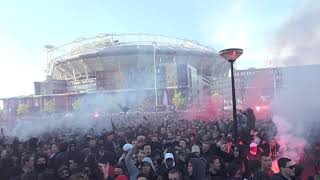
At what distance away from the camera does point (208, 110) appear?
97.5 ft

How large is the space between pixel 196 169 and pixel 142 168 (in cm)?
84

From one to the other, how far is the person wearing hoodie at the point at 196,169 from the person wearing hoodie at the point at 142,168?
52cm

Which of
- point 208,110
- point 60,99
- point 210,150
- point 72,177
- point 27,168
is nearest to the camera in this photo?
point 72,177

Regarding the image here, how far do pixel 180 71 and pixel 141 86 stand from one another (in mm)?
11353

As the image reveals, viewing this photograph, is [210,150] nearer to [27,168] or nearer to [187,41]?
[27,168]

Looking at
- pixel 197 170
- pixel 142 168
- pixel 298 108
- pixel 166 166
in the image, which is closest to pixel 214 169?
pixel 197 170

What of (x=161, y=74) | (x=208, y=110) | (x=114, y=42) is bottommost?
(x=208, y=110)

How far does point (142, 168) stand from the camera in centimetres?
570

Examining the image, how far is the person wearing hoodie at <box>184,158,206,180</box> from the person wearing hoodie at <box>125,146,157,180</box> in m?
0.52

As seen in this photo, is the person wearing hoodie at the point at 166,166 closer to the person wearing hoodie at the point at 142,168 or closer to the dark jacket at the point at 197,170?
the person wearing hoodie at the point at 142,168

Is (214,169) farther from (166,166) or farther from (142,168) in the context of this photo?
(142,168)

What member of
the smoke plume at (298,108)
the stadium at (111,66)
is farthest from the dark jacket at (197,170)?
the stadium at (111,66)

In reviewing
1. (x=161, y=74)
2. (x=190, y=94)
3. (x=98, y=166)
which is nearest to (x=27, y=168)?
(x=98, y=166)

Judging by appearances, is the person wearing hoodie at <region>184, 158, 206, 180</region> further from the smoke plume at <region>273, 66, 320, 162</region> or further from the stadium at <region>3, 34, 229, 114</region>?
the stadium at <region>3, 34, 229, 114</region>
